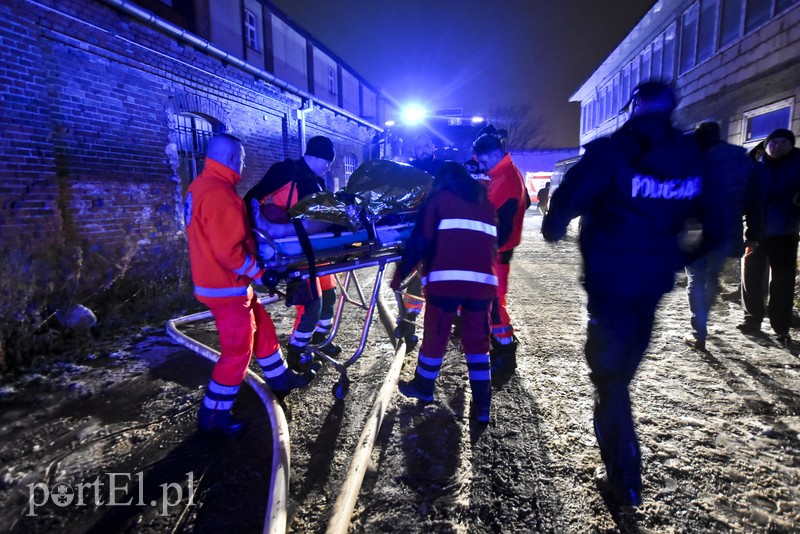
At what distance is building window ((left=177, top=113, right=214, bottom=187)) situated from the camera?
23.2 ft

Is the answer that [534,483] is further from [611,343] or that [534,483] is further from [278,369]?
[278,369]

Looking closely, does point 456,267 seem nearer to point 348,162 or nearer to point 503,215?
point 503,215

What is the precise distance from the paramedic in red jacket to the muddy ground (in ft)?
1.34

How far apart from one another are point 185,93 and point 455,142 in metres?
4.97

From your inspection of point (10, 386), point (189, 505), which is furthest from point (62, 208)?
point (189, 505)

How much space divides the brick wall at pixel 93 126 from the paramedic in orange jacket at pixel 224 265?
3137 millimetres

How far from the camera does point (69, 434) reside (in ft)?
8.88

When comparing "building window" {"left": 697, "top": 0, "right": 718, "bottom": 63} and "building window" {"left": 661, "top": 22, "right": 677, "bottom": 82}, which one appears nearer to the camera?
"building window" {"left": 697, "top": 0, "right": 718, "bottom": 63}

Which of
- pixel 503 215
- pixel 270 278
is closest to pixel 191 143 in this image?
pixel 270 278

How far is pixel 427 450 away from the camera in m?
2.49

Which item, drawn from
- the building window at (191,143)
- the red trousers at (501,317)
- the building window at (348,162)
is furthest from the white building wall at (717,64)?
the building window at (348,162)

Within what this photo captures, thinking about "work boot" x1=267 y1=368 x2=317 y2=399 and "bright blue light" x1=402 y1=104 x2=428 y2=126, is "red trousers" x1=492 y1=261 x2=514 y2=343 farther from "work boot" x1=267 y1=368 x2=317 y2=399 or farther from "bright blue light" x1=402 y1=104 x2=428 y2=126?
→ "bright blue light" x1=402 y1=104 x2=428 y2=126

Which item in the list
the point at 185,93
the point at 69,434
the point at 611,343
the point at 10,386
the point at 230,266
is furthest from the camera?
the point at 185,93

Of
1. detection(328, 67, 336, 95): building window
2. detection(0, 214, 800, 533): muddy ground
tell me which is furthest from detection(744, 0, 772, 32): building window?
detection(328, 67, 336, 95): building window
